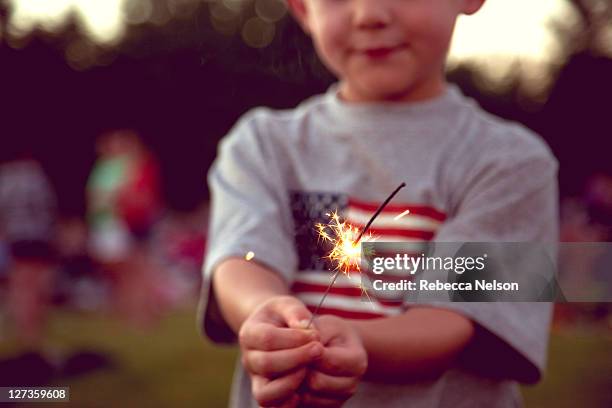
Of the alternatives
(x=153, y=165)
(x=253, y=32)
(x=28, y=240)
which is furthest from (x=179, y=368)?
(x=253, y=32)

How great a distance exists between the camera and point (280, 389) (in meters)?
0.62

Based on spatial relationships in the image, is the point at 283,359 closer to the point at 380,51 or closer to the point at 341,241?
the point at 341,241

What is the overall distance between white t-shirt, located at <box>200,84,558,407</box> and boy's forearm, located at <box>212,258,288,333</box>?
0.01 meters

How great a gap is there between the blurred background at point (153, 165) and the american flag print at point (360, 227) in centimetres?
54

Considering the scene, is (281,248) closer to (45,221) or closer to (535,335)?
(535,335)

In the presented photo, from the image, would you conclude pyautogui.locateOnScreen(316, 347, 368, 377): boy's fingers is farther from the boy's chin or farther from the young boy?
the boy's chin

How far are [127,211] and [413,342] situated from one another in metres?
3.43

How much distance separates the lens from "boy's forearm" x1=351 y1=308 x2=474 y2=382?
75 centimetres

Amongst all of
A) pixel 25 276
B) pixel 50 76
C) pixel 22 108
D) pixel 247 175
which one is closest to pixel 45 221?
pixel 25 276

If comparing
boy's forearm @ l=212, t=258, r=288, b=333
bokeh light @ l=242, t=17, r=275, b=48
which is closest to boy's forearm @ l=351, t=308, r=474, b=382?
boy's forearm @ l=212, t=258, r=288, b=333

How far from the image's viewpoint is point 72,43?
10.3m

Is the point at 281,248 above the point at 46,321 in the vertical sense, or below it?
above

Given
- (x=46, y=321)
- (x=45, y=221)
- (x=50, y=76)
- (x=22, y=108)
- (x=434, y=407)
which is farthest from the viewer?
(x=50, y=76)

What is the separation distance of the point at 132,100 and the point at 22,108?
219cm
